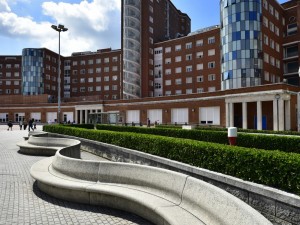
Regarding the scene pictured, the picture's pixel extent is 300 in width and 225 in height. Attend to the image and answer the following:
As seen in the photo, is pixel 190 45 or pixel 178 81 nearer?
pixel 190 45

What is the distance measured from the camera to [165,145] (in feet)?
32.0

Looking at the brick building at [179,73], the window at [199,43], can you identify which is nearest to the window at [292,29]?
the brick building at [179,73]

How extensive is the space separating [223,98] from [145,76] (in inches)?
1185

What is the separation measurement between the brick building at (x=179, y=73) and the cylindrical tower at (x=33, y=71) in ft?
0.97

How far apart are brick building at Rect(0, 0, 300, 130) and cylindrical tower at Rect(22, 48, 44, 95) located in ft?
0.97

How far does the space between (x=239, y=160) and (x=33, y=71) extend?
90609mm

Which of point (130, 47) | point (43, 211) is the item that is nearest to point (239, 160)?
point (43, 211)

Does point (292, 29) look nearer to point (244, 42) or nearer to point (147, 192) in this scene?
point (244, 42)

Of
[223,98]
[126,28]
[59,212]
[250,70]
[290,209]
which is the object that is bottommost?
[59,212]

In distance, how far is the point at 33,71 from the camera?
87312 mm

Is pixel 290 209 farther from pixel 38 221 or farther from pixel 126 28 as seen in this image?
A: pixel 126 28

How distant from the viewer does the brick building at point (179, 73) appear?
39844 mm

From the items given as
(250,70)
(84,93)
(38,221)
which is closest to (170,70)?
(250,70)

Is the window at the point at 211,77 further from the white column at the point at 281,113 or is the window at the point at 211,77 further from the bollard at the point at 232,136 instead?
the bollard at the point at 232,136
